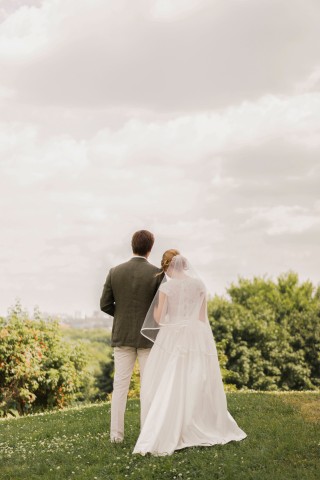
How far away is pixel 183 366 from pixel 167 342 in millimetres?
388

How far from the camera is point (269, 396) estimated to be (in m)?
12.9

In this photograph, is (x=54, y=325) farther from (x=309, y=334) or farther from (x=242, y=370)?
(x=309, y=334)

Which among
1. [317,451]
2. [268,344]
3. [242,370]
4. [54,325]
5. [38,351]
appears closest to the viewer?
[317,451]

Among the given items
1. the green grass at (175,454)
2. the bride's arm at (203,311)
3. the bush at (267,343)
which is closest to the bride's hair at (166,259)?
the bride's arm at (203,311)

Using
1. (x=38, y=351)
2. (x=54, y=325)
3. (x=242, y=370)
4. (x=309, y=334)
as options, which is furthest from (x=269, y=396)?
(x=309, y=334)

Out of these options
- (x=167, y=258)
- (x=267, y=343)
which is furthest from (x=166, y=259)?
(x=267, y=343)

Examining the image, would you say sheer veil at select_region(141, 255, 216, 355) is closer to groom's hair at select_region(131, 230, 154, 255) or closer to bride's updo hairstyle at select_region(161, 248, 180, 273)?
bride's updo hairstyle at select_region(161, 248, 180, 273)

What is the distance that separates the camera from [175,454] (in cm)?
769

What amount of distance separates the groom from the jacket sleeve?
0.10 meters

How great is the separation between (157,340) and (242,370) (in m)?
21.7

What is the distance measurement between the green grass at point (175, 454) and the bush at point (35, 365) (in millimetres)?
7458

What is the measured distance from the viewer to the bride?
8.09 metres

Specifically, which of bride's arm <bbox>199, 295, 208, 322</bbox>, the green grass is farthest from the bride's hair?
the green grass

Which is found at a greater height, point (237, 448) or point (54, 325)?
point (54, 325)
